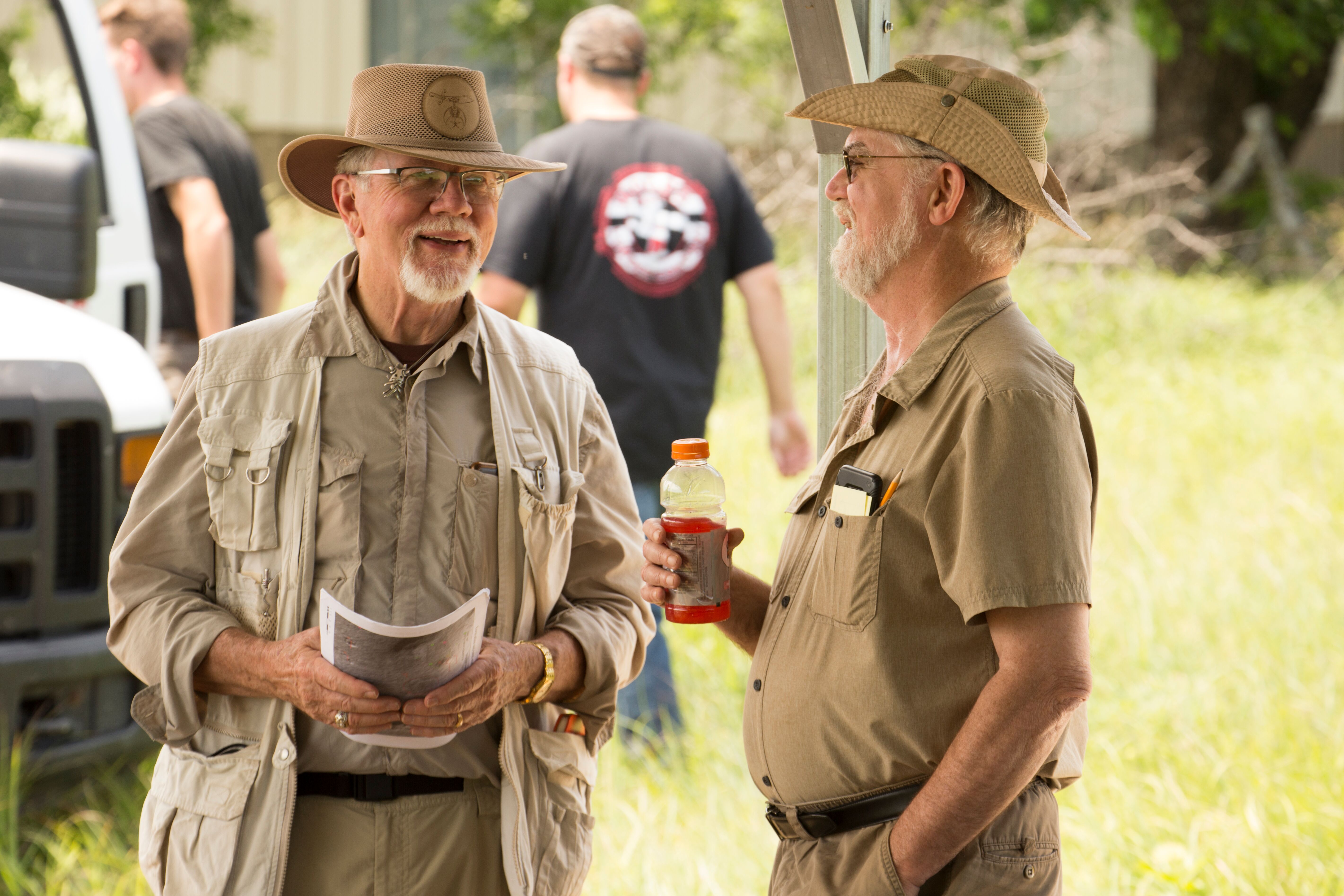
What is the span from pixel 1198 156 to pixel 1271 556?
11.3m

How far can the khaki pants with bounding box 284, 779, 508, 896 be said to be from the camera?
7.35 ft

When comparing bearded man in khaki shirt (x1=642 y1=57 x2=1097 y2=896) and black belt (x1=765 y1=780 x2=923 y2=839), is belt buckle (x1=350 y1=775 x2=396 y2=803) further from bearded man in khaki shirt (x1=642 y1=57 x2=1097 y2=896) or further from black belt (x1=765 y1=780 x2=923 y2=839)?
black belt (x1=765 y1=780 x2=923 y2=839)

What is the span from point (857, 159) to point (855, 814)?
1.08 m

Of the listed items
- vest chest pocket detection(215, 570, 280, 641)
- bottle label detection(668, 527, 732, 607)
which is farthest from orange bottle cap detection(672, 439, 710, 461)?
vest chest pocket detection(215, 570, 280, 641)

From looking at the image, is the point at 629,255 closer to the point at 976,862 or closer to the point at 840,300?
the point at 840,300

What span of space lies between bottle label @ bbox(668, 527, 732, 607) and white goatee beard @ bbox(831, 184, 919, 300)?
1.55 feet

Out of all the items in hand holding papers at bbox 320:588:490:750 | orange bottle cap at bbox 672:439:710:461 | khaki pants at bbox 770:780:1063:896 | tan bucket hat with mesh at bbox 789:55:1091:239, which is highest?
tan bucket hat with mesh at bbox 789:55:1091:239

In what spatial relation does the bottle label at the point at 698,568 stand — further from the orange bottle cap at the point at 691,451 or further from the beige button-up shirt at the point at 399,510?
the beige button-up shirt at the point at 399,510

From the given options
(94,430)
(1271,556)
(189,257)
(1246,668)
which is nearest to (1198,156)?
(1271,556)

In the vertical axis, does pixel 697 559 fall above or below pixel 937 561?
below

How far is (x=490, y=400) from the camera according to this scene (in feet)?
7.82

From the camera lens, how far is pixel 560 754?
2375 mm

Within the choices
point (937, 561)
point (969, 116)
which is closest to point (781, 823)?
point (937, 561)

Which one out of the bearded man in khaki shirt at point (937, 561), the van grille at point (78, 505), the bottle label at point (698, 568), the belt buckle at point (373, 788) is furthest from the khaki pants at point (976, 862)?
the van grille at point (78, 505)
